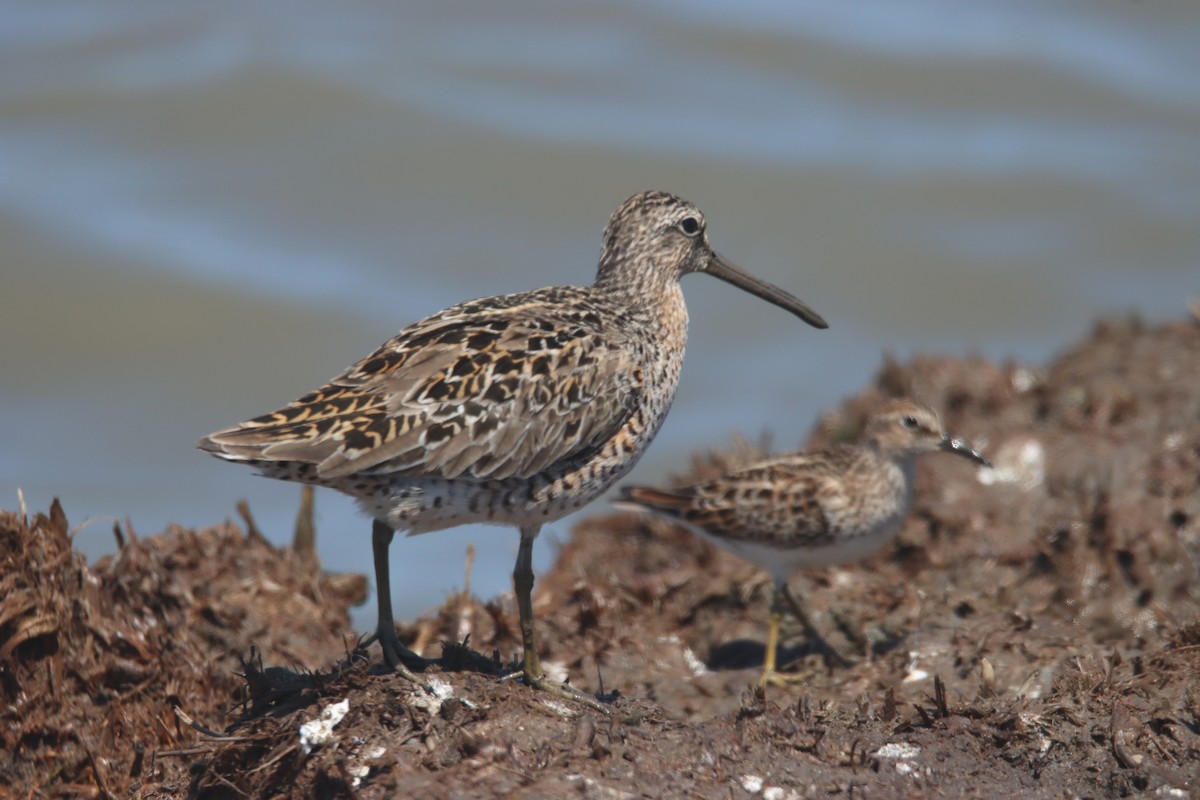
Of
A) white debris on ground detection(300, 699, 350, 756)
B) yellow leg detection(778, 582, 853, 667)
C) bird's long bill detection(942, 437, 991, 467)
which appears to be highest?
bird's long bill detection(942, 437, 991, 467)

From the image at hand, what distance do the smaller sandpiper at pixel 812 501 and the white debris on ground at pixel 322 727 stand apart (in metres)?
2.91

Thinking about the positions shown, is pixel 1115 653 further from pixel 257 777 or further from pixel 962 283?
pixel 962 283

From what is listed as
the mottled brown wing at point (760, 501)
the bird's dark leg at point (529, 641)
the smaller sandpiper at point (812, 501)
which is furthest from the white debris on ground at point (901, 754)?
the mottled brown wing at point (760, 501)

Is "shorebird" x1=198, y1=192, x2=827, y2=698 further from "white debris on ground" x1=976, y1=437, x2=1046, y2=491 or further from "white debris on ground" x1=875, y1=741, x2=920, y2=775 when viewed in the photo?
"white debris on ground" x1=976, y1=437, x2=1046, y2=491

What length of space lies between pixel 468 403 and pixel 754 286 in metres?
2.29

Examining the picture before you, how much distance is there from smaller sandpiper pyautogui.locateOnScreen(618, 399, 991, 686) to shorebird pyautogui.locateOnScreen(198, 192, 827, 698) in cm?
162

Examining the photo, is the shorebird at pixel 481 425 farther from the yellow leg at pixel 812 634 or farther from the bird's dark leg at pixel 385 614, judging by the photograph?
the yellow leg at pixel 812 634

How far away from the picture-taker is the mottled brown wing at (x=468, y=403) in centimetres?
580

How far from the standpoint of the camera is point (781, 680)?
7613mm

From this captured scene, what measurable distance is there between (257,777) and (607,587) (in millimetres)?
3589

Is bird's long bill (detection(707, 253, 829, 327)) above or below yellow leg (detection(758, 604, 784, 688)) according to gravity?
above

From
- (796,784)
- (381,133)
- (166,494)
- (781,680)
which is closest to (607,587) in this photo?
(781,680)

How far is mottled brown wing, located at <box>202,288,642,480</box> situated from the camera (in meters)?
5.80

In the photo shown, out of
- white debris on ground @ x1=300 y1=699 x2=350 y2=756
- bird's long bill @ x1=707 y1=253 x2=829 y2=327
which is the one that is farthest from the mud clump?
bird's long bill @ x1=707 y1=253 x2=829 y2=327
